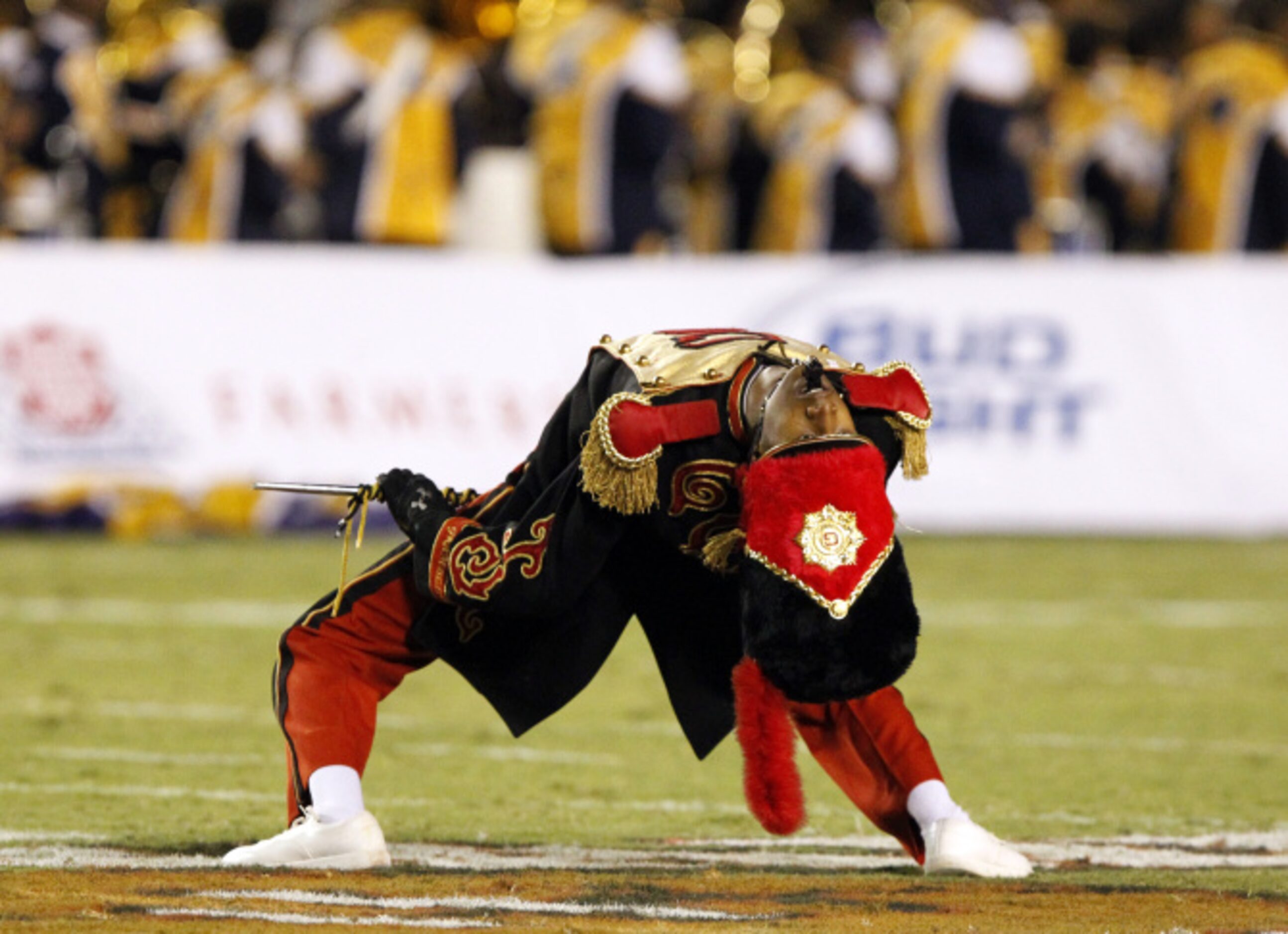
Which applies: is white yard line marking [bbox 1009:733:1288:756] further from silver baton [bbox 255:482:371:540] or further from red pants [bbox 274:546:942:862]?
silver baton [bbox 255:482:371:540]

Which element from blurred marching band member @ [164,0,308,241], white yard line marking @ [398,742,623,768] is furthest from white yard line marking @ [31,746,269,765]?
blurred marching band member @ [164,0,308,241]

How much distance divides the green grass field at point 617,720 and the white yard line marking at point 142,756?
0.01 metres

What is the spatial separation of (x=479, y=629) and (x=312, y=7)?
12.7m

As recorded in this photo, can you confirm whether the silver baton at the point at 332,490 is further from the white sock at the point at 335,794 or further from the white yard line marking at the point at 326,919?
the white yard line marking at the point at 326,919

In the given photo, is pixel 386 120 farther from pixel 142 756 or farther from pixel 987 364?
pixel 142 756

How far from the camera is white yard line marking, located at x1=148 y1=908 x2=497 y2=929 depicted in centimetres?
459

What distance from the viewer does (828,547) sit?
4652 millimetres

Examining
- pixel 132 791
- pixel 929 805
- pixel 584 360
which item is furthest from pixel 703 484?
pixel 584 360

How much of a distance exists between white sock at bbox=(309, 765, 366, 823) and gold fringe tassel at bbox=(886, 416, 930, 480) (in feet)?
4.65

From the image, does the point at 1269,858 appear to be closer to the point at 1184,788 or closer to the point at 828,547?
the point at 1184,788

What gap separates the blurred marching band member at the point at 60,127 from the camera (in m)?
16.9

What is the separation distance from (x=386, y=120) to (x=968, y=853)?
977 cm

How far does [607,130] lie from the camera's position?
14812mm

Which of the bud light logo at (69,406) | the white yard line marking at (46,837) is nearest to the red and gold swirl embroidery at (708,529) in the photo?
the white yard line marking at (46,837)
